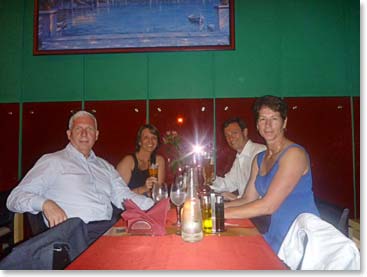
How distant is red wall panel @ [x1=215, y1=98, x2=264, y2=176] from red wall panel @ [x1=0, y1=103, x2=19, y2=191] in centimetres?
148

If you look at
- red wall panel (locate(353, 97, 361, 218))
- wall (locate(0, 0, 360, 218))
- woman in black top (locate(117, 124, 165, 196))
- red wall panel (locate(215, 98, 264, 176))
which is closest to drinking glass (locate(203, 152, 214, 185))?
red wall panel (locate(215, 98, 264, 176))

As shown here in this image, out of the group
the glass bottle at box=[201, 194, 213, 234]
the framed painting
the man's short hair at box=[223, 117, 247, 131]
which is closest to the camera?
the glass bottle at box=[201, 194, 213, 234]

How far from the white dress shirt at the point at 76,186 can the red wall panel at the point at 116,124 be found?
40cm

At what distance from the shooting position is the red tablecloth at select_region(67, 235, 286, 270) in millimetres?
895

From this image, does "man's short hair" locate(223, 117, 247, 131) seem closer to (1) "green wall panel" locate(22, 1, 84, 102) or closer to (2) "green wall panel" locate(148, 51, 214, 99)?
(2) "green wall panel" locate(148, 51, 214, 99)

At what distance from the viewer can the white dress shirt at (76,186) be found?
1.66 m

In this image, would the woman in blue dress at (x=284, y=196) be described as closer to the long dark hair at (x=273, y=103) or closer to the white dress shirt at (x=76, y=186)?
the long dark hair at (x=273, y=103)

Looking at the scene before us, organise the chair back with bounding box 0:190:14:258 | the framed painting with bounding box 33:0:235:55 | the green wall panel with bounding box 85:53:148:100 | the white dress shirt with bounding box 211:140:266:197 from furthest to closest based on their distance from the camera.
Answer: the green wall panel with bounding box 85:53:148:100
the white dress shirt with bounding box 211:140:266:197
the framed painting with bounding box 33:0:235:55
the chair back with bounding box 0:190:14:258

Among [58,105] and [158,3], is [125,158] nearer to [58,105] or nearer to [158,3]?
[58,105]

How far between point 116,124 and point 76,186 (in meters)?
0.80

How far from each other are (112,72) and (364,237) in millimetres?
2059

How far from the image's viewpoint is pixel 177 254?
956 mm

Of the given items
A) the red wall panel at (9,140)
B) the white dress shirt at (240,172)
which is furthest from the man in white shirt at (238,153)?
the red wall panel at (9,140)

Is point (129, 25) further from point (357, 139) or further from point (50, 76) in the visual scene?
point (357, 139)
